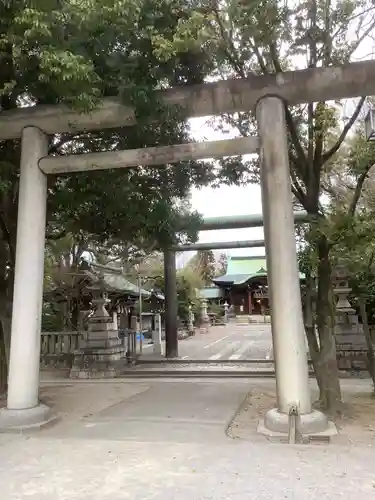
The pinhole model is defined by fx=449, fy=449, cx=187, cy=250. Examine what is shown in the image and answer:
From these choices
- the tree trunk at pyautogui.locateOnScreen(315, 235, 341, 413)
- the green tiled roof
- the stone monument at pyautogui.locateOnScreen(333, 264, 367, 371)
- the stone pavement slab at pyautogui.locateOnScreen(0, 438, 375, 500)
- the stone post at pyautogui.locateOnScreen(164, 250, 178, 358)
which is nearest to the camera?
the stone pavement slab at pyautogui.locateOnScreen(0, 438, 375, 500)

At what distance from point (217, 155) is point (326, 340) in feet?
10.1

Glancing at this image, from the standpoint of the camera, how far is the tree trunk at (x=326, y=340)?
6.32 meters

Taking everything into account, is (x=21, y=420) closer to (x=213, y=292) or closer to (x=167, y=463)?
(x=167, y=463)

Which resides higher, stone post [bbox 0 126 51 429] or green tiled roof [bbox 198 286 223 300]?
green tiled roof [bbox 198 286 223 300]

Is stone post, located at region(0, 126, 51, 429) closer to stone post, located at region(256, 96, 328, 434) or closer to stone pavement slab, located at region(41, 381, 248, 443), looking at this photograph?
stone pavement slab, located at region(41, 381, 248, 443)

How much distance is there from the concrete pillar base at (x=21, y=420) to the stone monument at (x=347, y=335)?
6.87m

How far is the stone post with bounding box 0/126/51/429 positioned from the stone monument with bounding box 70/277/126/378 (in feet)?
16.4

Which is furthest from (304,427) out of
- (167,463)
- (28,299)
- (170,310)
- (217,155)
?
(170,310)

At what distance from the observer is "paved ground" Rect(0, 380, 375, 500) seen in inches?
143

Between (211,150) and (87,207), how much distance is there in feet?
9.33

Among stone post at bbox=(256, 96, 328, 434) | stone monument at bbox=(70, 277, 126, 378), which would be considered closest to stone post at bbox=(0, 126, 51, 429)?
stone post at bbox=(256, 96, 328, 434)

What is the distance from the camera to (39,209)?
6285 mm

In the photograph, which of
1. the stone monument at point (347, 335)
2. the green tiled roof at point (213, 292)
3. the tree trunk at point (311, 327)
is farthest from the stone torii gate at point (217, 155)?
the green tiled roof at point (213, 292)

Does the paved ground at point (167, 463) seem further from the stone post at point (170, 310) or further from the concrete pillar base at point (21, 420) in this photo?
the stone post at point (170, 310)
